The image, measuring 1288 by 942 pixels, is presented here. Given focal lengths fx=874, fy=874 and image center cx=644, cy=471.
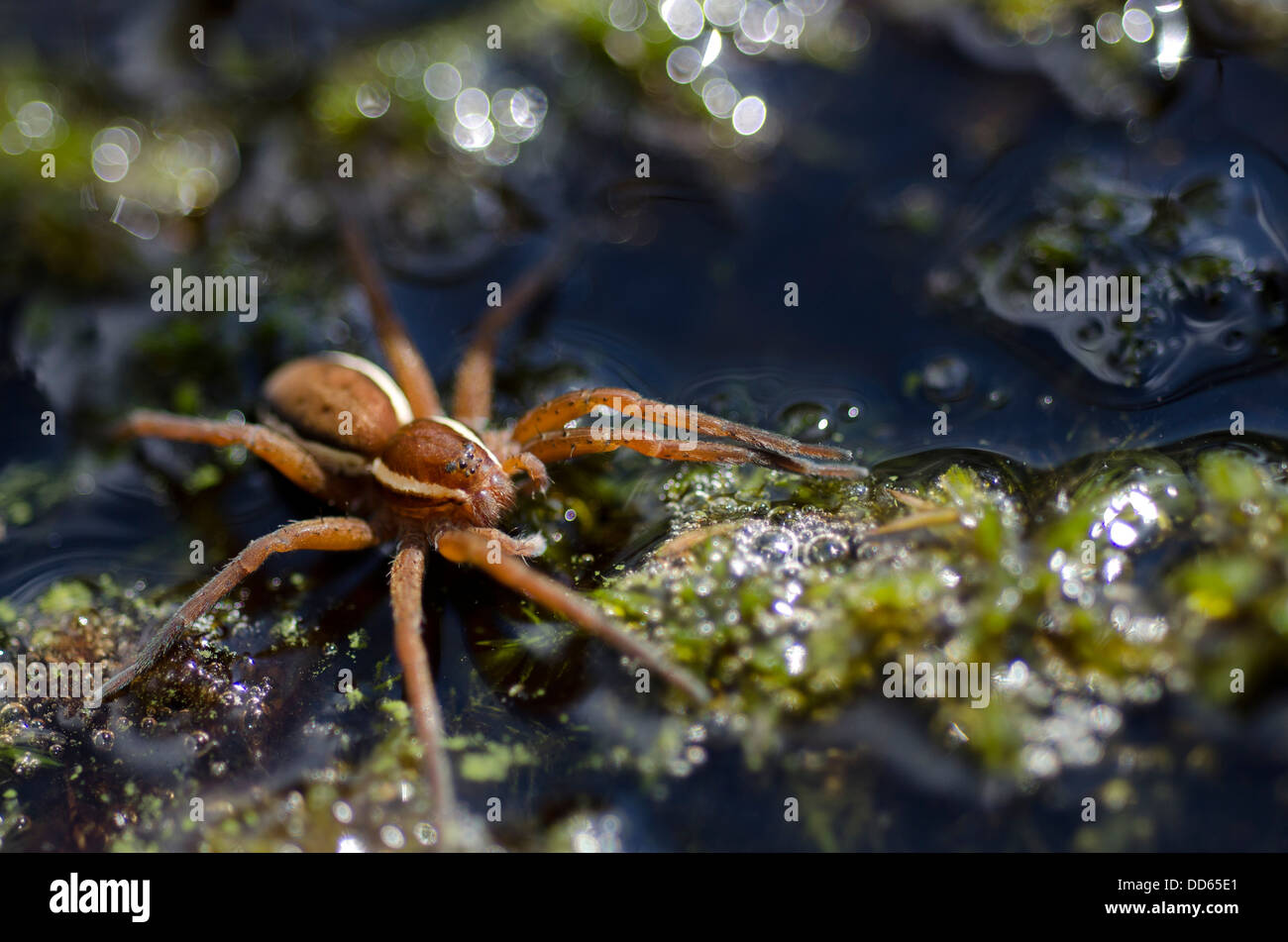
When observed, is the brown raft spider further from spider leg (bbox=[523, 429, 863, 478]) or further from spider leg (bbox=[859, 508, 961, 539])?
spider leg (bbox=[859, 508, 961, 539])

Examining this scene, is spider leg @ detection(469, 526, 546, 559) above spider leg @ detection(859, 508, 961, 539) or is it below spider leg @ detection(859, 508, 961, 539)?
above

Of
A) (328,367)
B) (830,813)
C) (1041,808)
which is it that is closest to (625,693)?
(830,813)

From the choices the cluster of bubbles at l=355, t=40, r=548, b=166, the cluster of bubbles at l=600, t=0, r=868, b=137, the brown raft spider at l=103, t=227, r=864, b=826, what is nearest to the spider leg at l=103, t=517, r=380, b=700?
the brown raft spider at l=103, t=227, r=864, b=826

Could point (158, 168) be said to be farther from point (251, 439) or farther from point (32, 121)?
point (251, 439)

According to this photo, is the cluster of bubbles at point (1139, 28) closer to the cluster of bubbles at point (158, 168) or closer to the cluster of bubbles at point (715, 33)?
the cluster of bubbles at point (715, 33)

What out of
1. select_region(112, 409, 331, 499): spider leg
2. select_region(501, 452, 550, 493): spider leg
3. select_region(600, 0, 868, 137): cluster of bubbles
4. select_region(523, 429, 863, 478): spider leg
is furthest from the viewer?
select_region(600, 0, 868, 137): cluster of bubbles

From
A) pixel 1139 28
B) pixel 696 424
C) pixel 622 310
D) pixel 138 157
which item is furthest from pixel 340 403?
pixel 1139 28

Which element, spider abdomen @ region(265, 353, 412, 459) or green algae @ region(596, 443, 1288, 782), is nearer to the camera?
green algae @ region(596, 443, 1288, 782)

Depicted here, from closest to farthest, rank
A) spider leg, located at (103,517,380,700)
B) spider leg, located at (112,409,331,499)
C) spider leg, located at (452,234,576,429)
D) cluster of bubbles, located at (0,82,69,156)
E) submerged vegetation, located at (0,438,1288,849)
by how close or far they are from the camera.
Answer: submerged vegetation, located at (0,438,1288,849)
spider leg, located at (103,517,380,700)
spider leg, located at (112,409,331,499)
spider leg, located at (452,234,576,429)
cluster of bubbles, located at (0,82,69,156)
